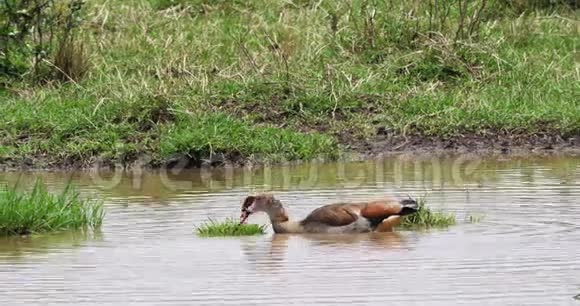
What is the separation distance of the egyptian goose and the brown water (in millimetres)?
100

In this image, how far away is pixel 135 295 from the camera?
770 centimetres

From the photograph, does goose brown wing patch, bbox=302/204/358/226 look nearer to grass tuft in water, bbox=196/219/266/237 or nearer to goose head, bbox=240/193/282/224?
goose head, bbox=240/193/282/224

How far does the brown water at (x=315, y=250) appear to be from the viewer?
7641 millimetres

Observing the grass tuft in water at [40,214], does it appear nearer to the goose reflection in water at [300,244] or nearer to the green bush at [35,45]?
the goose reflection in water at [300,244]

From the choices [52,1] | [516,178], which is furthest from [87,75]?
[516,178]

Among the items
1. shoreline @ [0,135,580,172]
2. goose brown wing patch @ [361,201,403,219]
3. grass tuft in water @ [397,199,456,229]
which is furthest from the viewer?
shoreline @ [0,135,580,172]

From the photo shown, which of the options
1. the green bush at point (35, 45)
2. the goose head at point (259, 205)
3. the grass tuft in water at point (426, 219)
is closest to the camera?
the grass tuft in water at point (426, 219)

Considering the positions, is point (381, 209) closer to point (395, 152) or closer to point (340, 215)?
point (340, 215)

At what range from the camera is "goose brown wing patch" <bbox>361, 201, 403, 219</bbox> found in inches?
374

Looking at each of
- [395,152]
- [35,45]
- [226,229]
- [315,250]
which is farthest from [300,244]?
[35,45]

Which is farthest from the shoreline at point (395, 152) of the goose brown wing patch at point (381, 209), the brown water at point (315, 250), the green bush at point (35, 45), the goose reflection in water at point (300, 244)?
the goose brown wing patch at point (381, 209)

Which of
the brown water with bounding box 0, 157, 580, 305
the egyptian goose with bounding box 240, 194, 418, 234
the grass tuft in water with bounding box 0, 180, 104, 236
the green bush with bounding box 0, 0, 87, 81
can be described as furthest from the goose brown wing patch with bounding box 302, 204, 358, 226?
the green bush with bounding box 0, 0, 87, 81

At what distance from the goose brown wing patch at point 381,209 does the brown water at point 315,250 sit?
0.12m

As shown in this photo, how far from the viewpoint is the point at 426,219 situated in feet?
31.6
